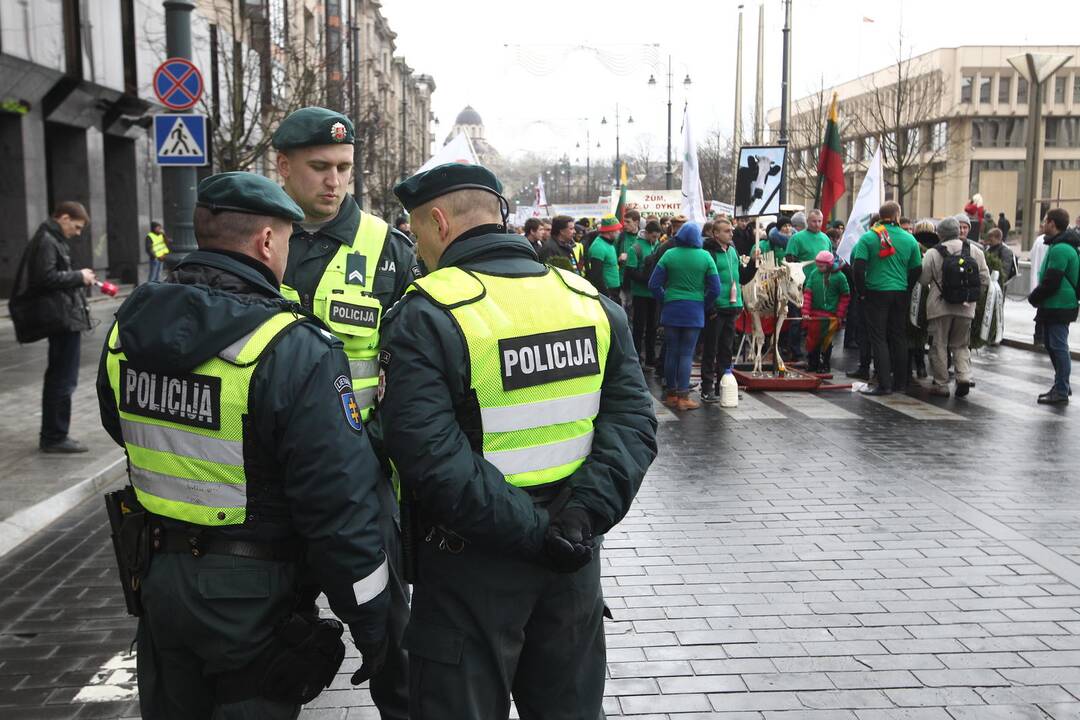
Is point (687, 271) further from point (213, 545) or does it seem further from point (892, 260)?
point (213, 545)

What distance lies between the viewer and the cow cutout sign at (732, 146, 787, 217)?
1490cm

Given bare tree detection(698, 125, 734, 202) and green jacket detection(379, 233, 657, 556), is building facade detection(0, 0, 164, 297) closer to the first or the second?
green jacket detection(379, 233, 657, 556)

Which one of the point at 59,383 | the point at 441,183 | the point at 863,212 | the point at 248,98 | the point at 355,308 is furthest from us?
the point at 248,98

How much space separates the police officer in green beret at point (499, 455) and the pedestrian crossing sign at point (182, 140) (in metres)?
7.84

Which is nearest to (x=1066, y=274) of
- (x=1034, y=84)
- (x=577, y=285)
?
(x=1034, y=84)

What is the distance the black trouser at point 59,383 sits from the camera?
7910mm

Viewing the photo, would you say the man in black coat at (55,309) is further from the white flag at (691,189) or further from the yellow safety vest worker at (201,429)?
the white flag at (691,189)

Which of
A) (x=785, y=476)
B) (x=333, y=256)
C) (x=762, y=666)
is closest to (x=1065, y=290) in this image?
(x=785, y=476)

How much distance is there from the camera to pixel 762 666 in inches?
173

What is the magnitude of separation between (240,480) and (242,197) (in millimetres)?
719

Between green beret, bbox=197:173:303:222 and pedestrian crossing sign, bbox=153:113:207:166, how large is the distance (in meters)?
7.84

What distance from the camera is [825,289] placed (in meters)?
14.0

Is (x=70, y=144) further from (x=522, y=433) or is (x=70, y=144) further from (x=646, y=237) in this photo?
(x=522, y=433)

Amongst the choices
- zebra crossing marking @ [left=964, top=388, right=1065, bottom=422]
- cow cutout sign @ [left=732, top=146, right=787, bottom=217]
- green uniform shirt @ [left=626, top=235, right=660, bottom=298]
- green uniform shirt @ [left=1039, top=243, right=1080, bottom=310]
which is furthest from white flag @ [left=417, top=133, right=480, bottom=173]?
cow cutout sign @ [left=732, top=146, right=787, bottom=217]
